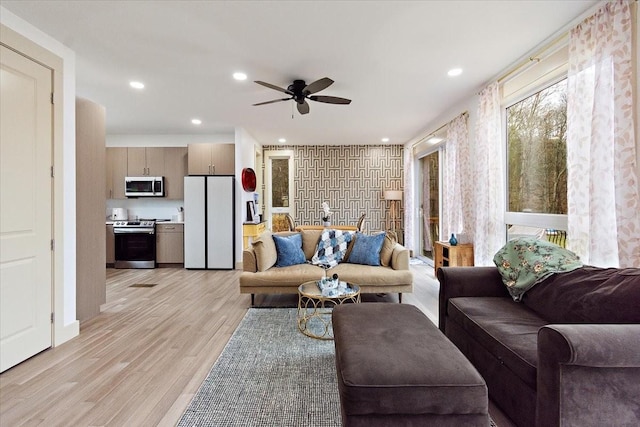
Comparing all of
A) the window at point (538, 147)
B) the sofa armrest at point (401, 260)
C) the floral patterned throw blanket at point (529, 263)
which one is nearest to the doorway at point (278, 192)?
the sofa armrest at point (401, 260)

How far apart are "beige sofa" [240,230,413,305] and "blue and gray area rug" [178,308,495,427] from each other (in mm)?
699

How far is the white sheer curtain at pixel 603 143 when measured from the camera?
200 cm

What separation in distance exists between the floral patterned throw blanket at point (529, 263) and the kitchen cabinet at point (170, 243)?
211 inches

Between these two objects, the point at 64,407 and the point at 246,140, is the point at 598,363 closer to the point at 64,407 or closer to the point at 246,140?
the point at 64,407

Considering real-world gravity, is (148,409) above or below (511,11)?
below

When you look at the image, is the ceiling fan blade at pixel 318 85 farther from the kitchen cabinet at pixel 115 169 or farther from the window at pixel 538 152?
the kitchen cabinet at pixel 115 169

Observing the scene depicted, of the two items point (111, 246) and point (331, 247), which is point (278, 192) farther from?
point (331, 247)

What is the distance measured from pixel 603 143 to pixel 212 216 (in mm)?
5367

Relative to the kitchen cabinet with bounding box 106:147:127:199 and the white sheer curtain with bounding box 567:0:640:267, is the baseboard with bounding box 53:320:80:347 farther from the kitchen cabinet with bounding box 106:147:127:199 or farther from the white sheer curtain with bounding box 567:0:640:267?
the white sheer curtain with bounding box 567:0:640:267

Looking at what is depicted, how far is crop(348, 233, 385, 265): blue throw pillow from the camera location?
12.4 ft

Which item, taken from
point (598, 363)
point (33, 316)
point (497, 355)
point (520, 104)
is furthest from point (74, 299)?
point (520, 104)

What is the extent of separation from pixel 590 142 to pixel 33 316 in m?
4.48

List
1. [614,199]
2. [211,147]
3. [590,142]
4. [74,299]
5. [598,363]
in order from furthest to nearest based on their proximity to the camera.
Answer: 1. [211,147]
2. [74,299]
3. [590,142]
4. [614,199]
5. [598,363]

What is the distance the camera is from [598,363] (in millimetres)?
1177
